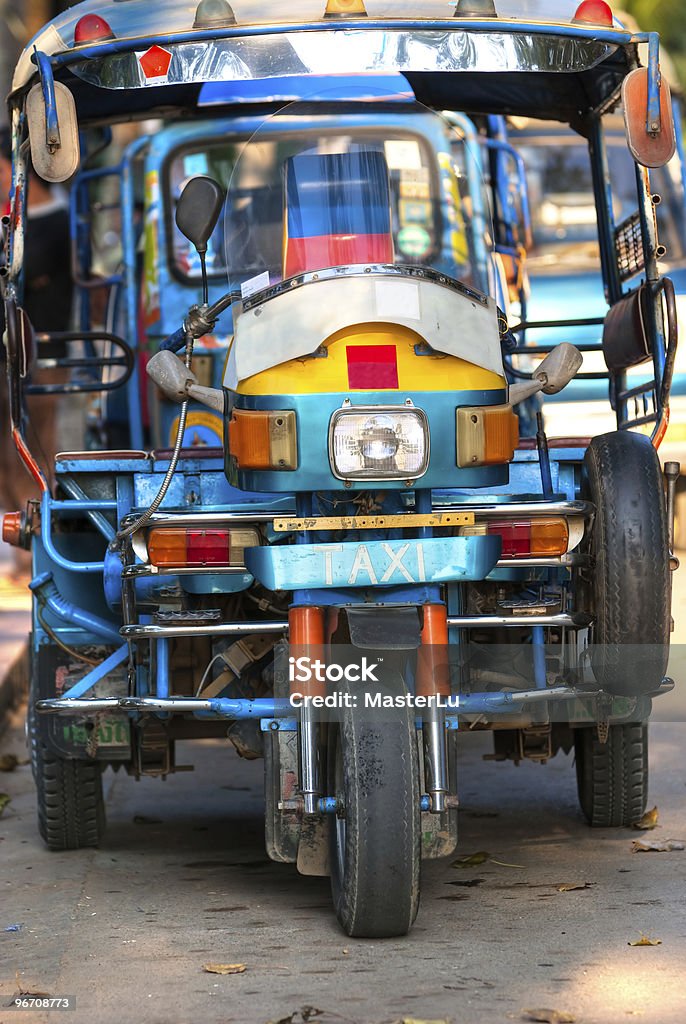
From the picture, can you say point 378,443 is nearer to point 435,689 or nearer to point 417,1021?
point 435,689

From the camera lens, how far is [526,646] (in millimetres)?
4590

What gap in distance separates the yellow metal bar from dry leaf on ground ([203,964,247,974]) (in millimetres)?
1092

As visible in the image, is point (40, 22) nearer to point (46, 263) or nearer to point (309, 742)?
point (46, 263)

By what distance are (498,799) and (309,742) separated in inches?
87.9

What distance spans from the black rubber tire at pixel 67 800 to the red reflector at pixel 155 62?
211cm

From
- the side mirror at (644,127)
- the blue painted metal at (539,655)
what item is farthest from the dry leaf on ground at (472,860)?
the side mirror at (644,127)

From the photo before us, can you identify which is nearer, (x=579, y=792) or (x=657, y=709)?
(x=579, y=792)

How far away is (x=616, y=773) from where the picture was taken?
17.6ft

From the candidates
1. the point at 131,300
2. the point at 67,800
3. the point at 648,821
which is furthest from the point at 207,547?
the point at 131,300

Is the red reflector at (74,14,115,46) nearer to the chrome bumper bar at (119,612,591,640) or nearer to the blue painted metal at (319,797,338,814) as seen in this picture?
the chrome bumper bar at (119,612,591,640)

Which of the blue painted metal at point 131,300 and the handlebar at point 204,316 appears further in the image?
the blue painted metal at point 131,300

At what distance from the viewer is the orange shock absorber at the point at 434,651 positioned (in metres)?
4.11

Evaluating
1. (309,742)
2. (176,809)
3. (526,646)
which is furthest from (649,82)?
(176,809)

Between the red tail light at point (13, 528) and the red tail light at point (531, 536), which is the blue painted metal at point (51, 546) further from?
the red tail light at point (531, 536)
